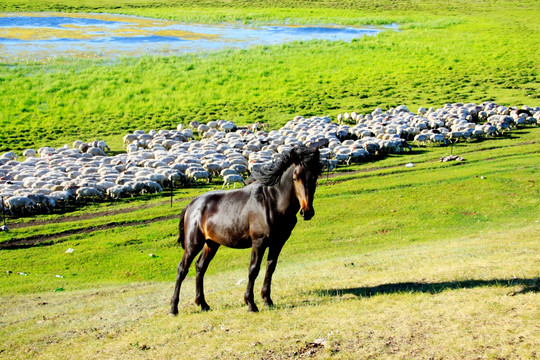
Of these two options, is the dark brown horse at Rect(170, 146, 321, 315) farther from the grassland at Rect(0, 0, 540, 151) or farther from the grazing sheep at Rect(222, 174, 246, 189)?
the grassland at Rect(0, 0, 540, 151)

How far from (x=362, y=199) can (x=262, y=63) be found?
57501mm

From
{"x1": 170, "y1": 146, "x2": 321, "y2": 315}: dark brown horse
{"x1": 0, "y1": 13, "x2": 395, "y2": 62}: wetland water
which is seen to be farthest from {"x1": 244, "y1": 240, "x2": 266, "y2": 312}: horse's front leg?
{"x1": 0, "y1": 13, "x2": 395, "y2": 62}: wetland water

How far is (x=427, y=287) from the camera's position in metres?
12.6

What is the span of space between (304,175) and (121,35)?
108 meters

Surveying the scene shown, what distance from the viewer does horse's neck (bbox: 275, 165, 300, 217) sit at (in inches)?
451

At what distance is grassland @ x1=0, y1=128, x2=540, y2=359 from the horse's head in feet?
7.45

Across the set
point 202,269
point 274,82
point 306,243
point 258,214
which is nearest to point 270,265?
point 258,214

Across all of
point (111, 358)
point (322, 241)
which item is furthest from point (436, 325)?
point (322, 241)

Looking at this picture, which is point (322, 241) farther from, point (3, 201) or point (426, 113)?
point (426, 113)

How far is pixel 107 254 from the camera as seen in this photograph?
25.3m

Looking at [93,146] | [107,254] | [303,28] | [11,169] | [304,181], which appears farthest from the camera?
[303,28]

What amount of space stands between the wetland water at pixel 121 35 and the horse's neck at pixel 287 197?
85.8 meters


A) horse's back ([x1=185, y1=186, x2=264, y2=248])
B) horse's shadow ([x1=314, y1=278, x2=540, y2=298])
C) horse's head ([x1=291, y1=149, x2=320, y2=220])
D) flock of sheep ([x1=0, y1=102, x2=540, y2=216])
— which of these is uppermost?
horse's head ([x1=291, y1=149, x2=320, y2=220])

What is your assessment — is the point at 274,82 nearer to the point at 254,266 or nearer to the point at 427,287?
the point at 427,287
